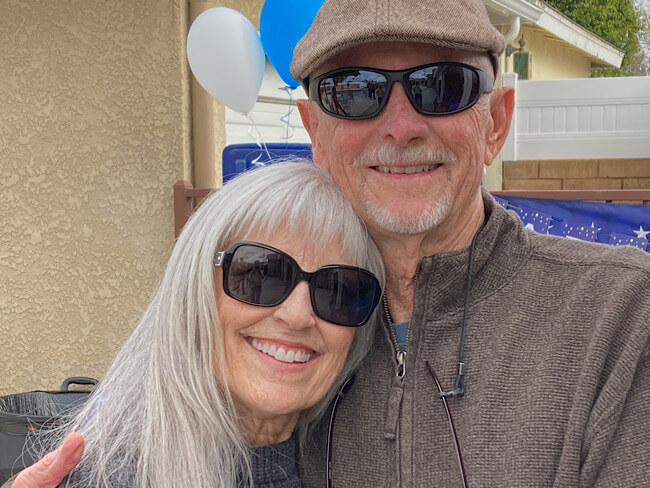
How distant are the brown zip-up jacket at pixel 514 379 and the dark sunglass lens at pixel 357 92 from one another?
1.28 feet

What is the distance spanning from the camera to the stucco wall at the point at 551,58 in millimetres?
14192

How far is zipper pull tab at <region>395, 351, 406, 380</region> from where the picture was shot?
6.39ft

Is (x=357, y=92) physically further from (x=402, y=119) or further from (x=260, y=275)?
(x=260, y=275)

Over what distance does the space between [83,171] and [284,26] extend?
1.62 metres

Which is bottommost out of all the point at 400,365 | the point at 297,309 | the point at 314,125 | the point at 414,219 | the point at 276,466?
the point at 276,466

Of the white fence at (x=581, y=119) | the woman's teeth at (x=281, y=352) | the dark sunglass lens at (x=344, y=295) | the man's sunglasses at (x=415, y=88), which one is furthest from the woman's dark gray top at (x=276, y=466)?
the white fence at (x=581, y=119)

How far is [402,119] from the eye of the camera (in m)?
1.90

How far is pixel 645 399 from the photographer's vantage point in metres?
1.59

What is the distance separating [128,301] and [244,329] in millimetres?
3272

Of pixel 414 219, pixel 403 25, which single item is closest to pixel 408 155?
pixel 414 219

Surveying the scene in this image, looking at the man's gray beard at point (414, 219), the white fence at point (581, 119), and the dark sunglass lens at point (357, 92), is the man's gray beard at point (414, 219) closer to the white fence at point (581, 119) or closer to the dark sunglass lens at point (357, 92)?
the dark sunglass lens at point (357, 92)

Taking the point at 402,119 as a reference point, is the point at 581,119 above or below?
above

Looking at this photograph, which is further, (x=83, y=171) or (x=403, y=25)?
(x=83, y=171)

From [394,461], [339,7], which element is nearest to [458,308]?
[394,461]
